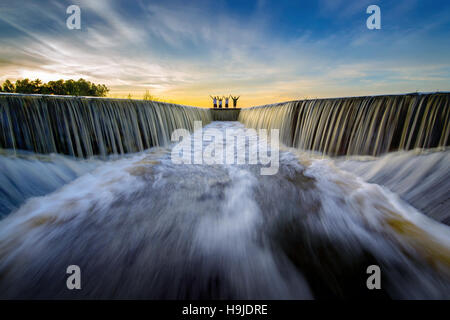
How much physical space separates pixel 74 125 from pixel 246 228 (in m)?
4.19

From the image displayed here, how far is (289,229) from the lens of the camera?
1.89 m

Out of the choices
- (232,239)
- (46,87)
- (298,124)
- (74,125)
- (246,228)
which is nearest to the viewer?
(232,239)

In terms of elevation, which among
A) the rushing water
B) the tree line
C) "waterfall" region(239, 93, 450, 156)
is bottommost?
the rushing water

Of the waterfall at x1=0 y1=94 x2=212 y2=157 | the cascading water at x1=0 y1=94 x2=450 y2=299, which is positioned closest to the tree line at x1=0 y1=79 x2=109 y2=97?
the waterfall at x1=0 y1=94 x2=212 y2=157

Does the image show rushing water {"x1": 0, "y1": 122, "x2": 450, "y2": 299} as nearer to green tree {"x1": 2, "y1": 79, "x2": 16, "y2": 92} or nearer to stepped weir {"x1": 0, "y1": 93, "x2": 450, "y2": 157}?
stepped weir {"x1": 0, "y1": 93, "x2": 450, "y2": 157}

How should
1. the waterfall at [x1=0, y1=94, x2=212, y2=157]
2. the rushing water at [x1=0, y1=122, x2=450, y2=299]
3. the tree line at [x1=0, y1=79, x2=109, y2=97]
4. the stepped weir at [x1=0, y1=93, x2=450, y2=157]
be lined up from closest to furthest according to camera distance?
the rushing water at [x1=0, y1=122, x2=450, y2=299] < the stepped weir at [x1=0, y1=93, x2=450, y2=157] < the waterfall at [x1=0, y1=94, x2=212, y2=157] < the tree line at [x1=0, y1=79, x2=109, y2=97]

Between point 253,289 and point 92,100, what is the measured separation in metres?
5.09

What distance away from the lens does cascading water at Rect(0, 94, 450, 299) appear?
126 cm

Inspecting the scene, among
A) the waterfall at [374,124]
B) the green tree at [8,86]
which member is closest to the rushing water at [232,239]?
the waterfall at [374,124]

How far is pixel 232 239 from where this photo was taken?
177cm

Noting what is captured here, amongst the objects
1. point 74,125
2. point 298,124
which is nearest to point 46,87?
point 74,125

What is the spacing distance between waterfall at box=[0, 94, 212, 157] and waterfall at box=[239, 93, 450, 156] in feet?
18.2

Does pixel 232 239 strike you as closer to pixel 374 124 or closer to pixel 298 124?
pixel 374 124
